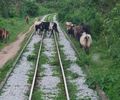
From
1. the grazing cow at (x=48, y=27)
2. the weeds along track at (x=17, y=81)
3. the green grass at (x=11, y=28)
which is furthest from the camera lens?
the grazing cow at (x=48, y=27)

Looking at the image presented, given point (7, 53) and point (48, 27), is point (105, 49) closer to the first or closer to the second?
point (7, 53)

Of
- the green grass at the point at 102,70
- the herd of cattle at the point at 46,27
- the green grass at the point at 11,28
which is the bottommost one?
the green grass at the point at 11,28

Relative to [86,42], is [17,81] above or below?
below

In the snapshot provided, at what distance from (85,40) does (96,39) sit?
6.13 meters

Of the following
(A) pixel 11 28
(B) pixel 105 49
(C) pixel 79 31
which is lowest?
(A) pixel 11 28

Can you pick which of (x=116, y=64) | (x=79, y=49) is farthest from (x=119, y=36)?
(x=79, y=49)

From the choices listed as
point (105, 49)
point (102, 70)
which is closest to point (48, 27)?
point (105, 49)

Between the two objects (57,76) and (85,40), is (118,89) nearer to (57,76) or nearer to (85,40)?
(57,76)

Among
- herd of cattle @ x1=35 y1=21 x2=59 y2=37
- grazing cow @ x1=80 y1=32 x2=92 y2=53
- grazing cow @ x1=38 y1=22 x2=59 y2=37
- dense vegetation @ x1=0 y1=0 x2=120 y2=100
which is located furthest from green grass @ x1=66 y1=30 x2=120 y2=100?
herd of cattle @ x1=35 y1=21 x2=59 y2=37

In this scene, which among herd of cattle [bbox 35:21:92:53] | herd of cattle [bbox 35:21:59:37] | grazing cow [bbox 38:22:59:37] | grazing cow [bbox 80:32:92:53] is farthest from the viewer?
herd of cattle [bbox 35:21:59:37]

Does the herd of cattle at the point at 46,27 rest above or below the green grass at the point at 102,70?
below

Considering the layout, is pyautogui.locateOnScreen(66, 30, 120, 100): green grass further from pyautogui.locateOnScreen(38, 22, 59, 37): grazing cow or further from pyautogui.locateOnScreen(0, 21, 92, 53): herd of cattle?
pyautogui.locateOnScreen(38, 22, 59, 37): grazing cow

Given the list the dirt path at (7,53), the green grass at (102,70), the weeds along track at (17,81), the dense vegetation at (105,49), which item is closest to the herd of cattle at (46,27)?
the dense vegetation at (105,49)

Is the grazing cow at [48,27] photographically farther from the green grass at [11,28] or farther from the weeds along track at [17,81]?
the weeds along track at [17,81]
